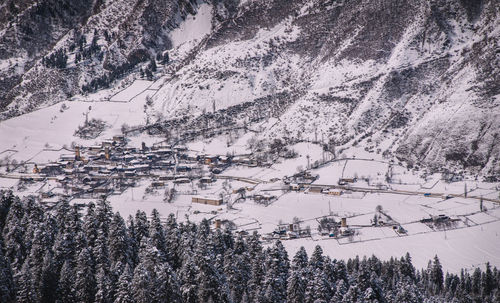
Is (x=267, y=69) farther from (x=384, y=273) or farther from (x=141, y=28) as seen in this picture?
(x=384, y=273)

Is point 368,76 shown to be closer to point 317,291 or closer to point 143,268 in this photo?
point 317,291

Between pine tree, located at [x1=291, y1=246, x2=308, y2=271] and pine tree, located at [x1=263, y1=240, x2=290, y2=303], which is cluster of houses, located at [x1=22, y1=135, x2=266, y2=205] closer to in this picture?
pine tree, located at [x1=291, y1=246, x2=308, y2=271]

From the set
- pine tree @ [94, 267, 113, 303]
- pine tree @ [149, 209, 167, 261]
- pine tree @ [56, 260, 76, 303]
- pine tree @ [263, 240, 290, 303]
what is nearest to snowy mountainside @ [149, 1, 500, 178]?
pine tree @ [263, 240, 290, 303]

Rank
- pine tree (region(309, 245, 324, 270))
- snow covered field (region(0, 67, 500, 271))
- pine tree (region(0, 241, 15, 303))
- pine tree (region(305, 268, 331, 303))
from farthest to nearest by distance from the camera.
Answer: snow covered field (region(0, 67, 500, 271)), pine tree (region(309, 245, 324, 270)), pine tree (region(305, 268, 331, 303)), pine tree (region(0, 241, 15, 303))

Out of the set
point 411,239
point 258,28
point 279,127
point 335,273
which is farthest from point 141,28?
point 335,273

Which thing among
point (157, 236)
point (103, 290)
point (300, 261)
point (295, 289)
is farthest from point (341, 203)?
point (103, 290)

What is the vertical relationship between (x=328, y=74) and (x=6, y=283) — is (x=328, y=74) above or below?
above

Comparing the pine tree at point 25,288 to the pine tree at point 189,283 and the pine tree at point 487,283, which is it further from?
the pine tree at point 487,283

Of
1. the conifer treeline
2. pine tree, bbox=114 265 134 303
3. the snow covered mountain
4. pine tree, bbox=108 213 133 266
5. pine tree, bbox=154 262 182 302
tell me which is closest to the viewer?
pine tree, bbox=114 265 134 303
